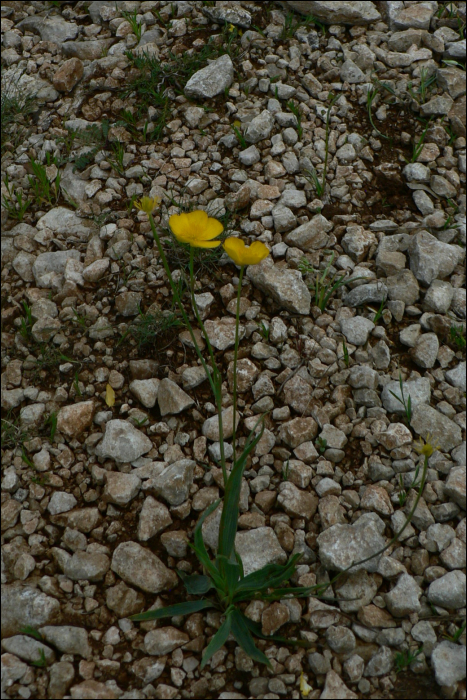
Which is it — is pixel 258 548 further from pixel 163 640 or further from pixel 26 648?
pixel 26 648

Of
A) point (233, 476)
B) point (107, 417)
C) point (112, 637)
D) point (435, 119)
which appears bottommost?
point (112, 637)

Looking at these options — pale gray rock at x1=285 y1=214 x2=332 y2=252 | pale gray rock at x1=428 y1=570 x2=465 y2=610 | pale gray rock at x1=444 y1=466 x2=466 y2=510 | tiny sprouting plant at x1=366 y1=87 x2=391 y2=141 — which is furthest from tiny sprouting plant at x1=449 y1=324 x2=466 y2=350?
tiny sprouting plant at x1=366 y1=87 x2=391 y2=141

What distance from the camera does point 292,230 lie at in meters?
2.63

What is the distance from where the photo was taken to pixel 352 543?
6.13ft

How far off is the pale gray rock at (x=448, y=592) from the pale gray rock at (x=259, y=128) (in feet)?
6.59

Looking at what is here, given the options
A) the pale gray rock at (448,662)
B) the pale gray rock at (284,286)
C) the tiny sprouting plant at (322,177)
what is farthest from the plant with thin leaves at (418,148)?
the pale gray rock at (448,662)

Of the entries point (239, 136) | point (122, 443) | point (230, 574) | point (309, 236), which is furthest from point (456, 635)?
point (239, 136)

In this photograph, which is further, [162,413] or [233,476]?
[162,413]

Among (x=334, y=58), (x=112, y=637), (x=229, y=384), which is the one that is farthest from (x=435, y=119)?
(x=112, y=637)

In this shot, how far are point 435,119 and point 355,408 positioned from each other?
1.60 meters

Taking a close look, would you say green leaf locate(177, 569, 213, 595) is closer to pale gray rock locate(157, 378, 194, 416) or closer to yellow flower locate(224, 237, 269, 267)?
pale gray rock locate(157, 378, 194, 416)

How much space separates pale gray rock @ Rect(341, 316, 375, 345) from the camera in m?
2.32

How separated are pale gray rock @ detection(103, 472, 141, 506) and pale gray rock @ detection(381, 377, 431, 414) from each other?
2.92 feet

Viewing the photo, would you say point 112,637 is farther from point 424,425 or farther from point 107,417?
point 424,425
